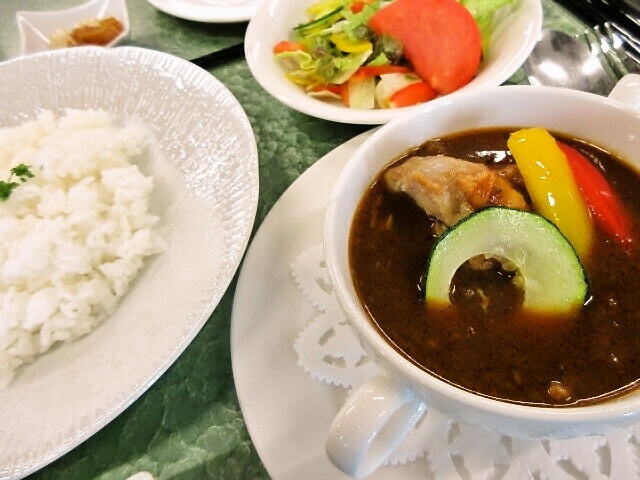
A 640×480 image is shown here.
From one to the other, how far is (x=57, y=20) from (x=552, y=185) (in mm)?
1961

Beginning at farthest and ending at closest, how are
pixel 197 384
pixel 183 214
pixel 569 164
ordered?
pixel 183 214, pixel 197 384, pixel 569 164

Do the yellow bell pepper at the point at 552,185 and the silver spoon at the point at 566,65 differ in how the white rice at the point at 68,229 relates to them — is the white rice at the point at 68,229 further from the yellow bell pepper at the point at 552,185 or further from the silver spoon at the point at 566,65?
the silver spoon at the point at 566,65

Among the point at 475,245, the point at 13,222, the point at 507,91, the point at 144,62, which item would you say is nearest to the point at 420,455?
the point at 475,245

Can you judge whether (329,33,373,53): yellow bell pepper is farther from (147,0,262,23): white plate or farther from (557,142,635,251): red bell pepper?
(557,142,635,251): red bell pepper

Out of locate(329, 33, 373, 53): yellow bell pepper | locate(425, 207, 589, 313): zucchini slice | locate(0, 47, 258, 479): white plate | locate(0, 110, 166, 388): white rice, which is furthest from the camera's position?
locate(329, 33, 373, 53): yellow bell pepper

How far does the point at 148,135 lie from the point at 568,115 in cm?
106

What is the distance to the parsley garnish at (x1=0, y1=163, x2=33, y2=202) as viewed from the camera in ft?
4.23

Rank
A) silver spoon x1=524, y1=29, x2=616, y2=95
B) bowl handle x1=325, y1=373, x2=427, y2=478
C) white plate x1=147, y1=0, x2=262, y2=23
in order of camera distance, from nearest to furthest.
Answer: bowl handle x1=325, y1=373, x2=427, y2=478 → silver spoon x1=524, y1=29, x2=616, y2=95 → white plate x1=147, y1=0, x2=262, y2=23

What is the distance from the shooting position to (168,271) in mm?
1159

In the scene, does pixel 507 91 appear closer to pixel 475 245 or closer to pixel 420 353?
pixel 475 245

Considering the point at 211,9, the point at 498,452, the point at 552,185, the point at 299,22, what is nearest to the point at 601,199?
the point at 552,185

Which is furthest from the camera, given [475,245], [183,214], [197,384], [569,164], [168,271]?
[183,214]

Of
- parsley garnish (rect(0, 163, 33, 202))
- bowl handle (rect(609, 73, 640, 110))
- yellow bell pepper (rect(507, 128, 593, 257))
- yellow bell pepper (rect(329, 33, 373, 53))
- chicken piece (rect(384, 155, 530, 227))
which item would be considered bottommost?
parsley garnish (rect(0, 163, 33, 202))

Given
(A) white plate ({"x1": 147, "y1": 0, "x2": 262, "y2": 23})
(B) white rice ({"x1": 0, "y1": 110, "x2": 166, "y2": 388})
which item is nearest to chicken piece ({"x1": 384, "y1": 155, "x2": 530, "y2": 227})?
(B) white rice ({"x1": 0, "y1": 110, "x2": 166, "y2": 388})
